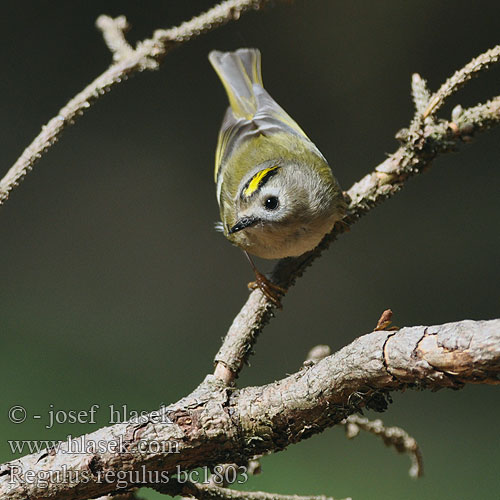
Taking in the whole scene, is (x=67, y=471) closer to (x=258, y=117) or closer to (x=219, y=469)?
(x=219, y=469)

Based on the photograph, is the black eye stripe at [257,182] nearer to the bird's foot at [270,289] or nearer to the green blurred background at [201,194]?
the bird's foot at [270,289]

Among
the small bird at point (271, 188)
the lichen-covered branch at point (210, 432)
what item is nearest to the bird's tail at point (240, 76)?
the small bird at point (271, 188)

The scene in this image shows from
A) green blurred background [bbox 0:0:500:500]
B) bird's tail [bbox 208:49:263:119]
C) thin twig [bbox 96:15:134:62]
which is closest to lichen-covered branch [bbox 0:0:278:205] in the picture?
thin twig [bbox 96:15:134:62]

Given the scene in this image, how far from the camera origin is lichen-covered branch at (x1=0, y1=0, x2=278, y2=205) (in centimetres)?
95

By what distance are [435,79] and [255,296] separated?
197cm

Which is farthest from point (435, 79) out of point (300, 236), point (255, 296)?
point (255, 296)

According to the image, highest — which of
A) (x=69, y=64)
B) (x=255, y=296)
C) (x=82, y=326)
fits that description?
(x=69, y=64)

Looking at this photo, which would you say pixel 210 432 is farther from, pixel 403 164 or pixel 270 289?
pixel 403 164

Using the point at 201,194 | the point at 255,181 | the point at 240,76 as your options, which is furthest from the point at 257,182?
the point at 201,194

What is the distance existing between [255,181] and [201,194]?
1.72 meters

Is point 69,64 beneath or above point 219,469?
above

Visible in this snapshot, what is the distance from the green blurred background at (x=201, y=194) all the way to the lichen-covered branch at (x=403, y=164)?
132cm

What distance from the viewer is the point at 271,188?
1.29 m

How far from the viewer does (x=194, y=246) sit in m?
2.93
